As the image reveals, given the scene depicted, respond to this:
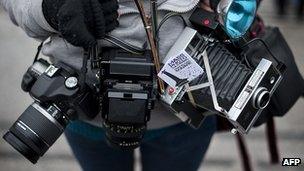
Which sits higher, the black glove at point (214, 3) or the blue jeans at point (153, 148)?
the black glove at point (214, 3)

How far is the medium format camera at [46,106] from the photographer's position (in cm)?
141

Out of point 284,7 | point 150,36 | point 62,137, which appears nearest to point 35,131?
point 150,36

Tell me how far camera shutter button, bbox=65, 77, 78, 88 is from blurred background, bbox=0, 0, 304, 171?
1347 millimetres

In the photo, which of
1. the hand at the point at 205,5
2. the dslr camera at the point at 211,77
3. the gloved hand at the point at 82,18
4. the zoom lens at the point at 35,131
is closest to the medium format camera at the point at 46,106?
the zoom lens at the point at 35,131

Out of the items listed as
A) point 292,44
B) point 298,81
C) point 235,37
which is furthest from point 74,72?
point 292,44

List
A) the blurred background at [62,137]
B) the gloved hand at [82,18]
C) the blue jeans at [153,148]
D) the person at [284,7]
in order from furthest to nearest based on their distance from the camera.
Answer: the person at [284,7]
the blurred background at [62,137]
the blue jeans at [153,148]
the gloved hand at [82,18]

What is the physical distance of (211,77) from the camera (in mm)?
1437

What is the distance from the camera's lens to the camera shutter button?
54.6 inches

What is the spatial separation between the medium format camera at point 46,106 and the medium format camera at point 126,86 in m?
0.06

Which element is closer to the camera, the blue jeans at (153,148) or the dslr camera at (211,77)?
the dslr camera at (211,77)

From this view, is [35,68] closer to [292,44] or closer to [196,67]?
[196,67]

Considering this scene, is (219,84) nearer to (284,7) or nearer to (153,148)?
(153,148)

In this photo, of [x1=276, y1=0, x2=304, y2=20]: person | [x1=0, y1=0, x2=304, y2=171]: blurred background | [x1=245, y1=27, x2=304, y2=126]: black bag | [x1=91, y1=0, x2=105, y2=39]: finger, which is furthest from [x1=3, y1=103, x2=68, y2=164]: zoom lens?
[x1=276, y1=0, x2=304, y2=20]: person

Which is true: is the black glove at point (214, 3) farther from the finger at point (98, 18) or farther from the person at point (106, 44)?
the finger at point (98, 18)
